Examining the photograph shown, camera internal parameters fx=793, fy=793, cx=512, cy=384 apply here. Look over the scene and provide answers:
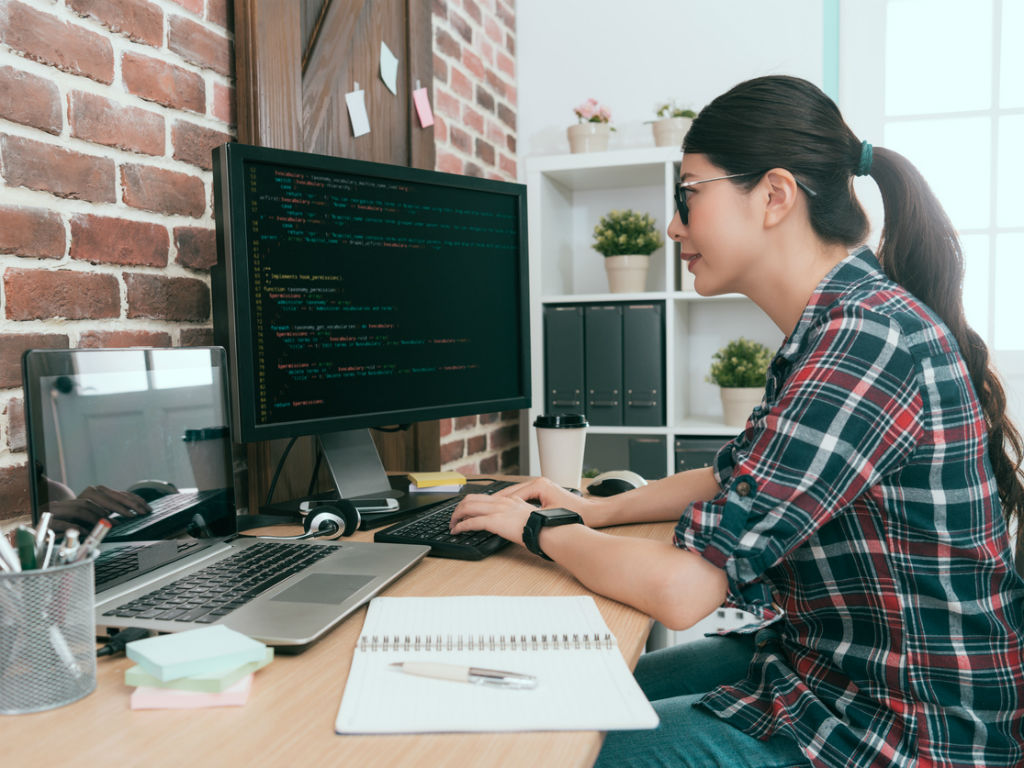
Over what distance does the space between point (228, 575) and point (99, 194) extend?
0.57 metres

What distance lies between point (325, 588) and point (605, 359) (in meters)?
1.60

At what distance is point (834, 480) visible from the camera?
74 cm

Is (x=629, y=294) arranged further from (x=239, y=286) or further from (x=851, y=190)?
(x=239, y=286)

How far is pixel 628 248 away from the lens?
2414 millimetres

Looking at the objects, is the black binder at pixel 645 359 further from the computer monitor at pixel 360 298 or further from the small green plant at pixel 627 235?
the computer monitor at pixel 360 298

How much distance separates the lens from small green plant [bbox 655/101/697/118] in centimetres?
236

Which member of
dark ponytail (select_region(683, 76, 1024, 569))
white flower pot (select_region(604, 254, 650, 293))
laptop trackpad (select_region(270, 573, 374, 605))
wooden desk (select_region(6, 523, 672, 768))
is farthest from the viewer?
white flower pot (select_region(604, 254, 650, 293))

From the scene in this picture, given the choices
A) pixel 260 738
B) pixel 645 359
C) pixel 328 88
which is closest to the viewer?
pixel 260 738

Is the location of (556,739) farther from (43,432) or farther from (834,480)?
(43,432)

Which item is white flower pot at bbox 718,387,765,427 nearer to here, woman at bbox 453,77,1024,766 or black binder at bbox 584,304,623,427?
black binder at bbox 584,304,623,427

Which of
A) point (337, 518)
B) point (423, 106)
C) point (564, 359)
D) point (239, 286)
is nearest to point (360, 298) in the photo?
point (239, 286)

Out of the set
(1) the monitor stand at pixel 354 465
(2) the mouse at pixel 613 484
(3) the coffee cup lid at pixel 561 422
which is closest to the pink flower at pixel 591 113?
(3) the coffee cup lid at pixel 561 422

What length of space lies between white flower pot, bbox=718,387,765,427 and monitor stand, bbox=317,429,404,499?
1270 mm

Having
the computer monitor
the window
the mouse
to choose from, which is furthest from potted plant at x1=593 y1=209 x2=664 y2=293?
the mouse
